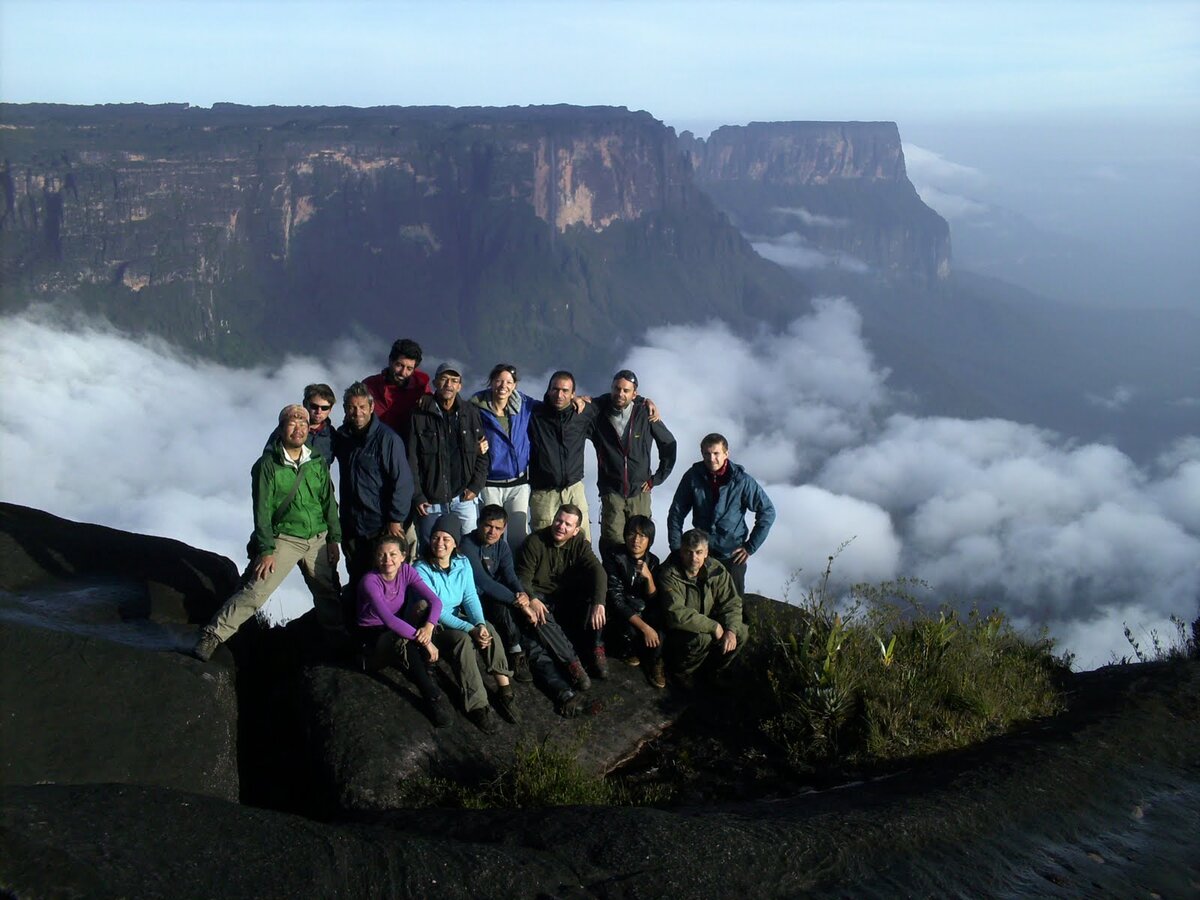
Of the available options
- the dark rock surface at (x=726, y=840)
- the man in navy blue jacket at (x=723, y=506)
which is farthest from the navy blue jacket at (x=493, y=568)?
the dark rock surface at (x=726, y=840)

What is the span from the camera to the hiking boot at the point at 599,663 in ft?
27.8

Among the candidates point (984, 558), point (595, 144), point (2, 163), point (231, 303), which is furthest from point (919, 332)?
point (2, 163)

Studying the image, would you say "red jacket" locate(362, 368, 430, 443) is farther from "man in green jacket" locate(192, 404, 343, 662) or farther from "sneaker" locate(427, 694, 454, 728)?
"sneaker" locate(427, 694, 454, 728)

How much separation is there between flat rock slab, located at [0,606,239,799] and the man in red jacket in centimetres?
271

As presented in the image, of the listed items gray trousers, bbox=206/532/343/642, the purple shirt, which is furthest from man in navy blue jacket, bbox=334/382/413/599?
the purple shirt

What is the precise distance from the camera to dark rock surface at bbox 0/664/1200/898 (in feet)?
15.1

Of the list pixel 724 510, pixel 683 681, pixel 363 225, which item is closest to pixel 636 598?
pixel 683 681

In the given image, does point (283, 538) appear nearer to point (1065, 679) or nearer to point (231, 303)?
point (1065, 679)

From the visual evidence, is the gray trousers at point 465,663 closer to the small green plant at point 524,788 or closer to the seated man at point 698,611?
the small green plant at point 524,788

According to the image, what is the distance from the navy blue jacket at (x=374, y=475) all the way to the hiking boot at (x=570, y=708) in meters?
1.95

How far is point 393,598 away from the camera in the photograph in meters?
7.58

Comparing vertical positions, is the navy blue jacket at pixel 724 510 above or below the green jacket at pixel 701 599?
above

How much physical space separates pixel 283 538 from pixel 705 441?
3.59m

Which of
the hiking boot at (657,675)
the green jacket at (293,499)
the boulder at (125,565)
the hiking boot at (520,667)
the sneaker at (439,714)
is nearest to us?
the sneaker at (439,714)
